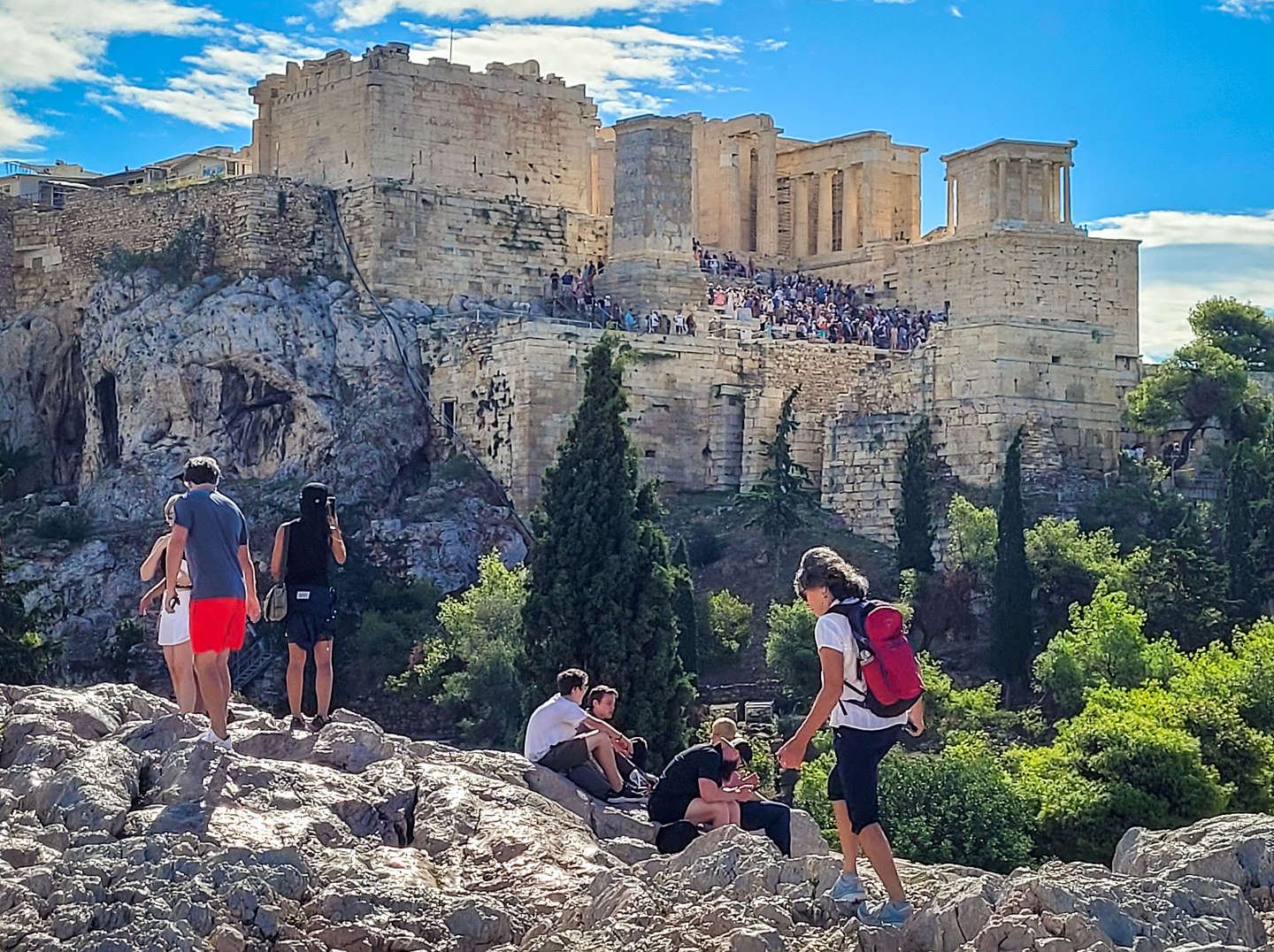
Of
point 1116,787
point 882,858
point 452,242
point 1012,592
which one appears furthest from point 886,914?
point 452,242

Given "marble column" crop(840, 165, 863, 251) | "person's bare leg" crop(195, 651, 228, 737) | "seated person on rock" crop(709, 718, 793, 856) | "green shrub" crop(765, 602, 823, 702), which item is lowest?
"green shrub" crop(765, 602, 823, 702)

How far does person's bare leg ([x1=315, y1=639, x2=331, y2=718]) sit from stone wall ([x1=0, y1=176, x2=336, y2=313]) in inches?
1057

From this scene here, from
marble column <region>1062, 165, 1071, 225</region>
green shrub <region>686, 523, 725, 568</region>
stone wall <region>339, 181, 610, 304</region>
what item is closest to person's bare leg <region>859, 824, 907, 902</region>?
green shrub <region>686, 523, 725, 568</region>

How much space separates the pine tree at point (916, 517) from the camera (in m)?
33.6

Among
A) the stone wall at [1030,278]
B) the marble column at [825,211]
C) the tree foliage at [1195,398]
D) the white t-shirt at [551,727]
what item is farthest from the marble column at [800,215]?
the white t-shirt at [551,727]

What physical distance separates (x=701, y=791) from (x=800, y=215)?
35.2 meters

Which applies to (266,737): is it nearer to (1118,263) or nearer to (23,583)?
(23,583)

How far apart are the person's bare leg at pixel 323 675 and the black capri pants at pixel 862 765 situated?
451cm

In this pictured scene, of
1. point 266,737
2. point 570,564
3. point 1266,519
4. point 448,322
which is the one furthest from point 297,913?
point 448,322

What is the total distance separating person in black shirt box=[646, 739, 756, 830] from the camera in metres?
12.9

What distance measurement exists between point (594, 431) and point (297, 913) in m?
18.6

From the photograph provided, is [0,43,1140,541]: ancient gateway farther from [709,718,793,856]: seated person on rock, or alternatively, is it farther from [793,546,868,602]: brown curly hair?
[793,546,868,602]: brown curly hair

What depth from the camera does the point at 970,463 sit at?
35.6 meters

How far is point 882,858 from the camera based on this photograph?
34.0ft
